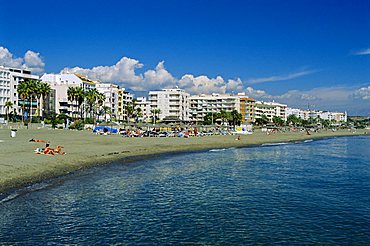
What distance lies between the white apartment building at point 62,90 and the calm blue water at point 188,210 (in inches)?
3650

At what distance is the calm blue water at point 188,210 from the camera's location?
537 inches

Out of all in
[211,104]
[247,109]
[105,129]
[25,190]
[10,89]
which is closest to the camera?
[25,190]

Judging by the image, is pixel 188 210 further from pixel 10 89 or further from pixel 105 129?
pixel 10 89

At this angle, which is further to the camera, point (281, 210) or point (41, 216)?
point (281, 210)

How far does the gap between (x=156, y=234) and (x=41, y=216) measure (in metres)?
5.02

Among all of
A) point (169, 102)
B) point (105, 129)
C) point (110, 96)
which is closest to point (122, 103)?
point (110, 96)

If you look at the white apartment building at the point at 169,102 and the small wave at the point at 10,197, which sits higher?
the white apartment building at the point at 169,102

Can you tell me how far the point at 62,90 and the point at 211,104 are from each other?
76.5 m

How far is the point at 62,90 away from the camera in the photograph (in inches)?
4594

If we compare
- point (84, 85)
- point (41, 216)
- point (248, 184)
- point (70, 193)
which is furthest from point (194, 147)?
point (84, 85)

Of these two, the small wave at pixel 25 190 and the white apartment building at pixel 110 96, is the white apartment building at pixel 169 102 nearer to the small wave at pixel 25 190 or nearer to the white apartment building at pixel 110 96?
the white apartment building at pixel 110 96

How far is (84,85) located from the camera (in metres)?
126

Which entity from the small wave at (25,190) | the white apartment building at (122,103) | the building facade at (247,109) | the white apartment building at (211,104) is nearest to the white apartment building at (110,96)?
the white apartment building at (122,103)

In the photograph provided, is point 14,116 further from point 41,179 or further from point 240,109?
point 240,109
